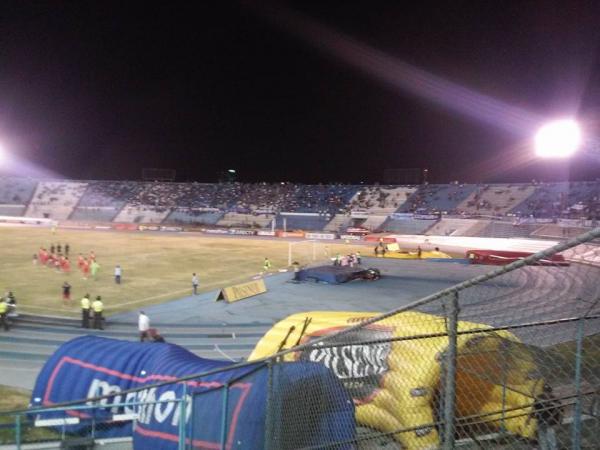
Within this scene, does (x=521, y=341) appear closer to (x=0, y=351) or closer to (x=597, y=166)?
(x=0, y=351)

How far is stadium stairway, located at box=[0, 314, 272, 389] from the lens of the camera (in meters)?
14.0

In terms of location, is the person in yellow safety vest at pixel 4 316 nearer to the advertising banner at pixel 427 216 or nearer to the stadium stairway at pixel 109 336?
the stadium stairway at pixel 109 336

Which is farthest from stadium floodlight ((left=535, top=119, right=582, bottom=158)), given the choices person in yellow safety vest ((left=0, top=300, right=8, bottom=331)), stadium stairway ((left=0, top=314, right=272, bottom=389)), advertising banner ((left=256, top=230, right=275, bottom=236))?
advertising banner ((left=256, top=230, right=275, bottom=236))

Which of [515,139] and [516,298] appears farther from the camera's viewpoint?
[515,139]

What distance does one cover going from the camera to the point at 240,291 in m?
21.8

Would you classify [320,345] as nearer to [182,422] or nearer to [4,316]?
[182,422]

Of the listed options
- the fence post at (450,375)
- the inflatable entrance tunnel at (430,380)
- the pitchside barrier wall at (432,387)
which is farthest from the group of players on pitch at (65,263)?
the fence post at (450,375)

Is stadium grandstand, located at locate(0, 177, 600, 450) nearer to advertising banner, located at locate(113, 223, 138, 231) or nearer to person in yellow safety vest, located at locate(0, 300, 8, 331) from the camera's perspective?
person in yellow safety vest, located at locate(0, 300, 8, 331)

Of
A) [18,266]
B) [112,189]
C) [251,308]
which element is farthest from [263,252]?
[112,189]

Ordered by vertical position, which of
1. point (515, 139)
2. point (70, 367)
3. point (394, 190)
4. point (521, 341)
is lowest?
point (70, 367)

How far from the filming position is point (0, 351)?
14227 millimetres

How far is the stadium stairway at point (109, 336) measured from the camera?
1400cm

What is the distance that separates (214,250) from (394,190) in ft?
127

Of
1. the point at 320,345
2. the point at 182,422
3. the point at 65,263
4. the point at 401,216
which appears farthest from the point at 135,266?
the point at 401,216
